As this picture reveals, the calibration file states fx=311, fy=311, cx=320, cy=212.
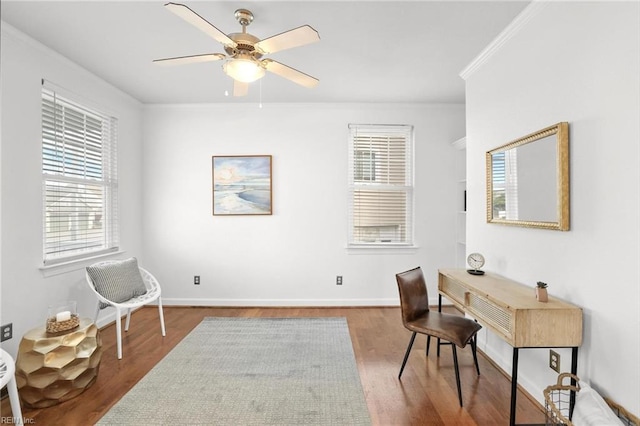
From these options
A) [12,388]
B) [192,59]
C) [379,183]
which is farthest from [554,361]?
[12,388]

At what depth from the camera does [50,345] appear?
6.68 ft

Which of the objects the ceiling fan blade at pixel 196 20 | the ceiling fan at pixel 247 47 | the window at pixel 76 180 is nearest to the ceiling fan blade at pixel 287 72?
the ceiling fan at pixel 247 47

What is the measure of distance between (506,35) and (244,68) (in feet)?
6.35

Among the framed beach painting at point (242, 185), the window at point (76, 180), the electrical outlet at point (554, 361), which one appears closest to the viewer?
the electrical outlet at point (554, 361)

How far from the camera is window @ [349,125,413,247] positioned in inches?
160

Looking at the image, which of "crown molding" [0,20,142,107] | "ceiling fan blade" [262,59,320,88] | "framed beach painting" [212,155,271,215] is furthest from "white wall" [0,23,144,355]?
"ceiling fan blade" [262,59,320,88]

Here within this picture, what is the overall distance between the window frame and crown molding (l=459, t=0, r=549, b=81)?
1.23 metres

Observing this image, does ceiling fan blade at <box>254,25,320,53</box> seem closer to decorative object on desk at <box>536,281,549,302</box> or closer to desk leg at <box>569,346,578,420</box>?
decorative object on desk at <box>536,281,549,302</box>

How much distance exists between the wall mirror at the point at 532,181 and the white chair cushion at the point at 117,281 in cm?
332

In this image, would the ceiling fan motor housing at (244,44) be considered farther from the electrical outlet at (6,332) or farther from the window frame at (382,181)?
the electrical outlet at (6,332)

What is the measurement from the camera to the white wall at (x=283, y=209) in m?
4.03

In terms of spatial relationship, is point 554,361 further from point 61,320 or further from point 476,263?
point 61,320

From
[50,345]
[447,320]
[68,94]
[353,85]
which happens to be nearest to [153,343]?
[50,345]

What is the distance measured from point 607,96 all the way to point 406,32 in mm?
1361
